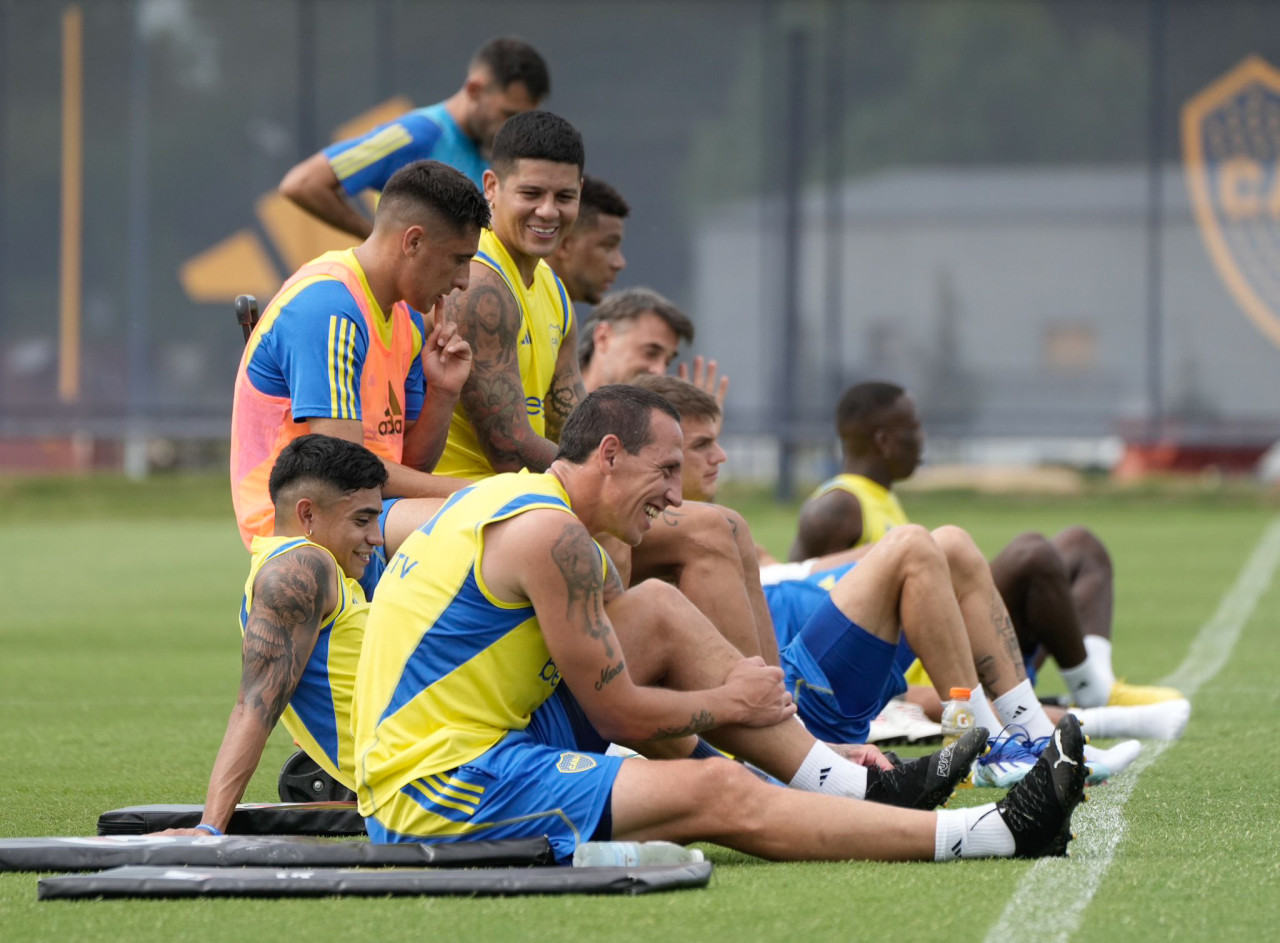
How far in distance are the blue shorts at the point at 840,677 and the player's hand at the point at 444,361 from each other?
1510 mm

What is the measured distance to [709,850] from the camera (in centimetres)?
492

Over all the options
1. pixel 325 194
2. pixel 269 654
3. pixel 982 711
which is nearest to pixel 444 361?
pixel 269 654

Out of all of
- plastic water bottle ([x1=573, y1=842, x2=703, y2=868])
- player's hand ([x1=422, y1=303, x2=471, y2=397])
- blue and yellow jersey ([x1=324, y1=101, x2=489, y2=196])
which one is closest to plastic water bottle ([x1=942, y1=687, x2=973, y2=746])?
plastic water bottle ([x1=573, y1=842, x2=703, y2=868])

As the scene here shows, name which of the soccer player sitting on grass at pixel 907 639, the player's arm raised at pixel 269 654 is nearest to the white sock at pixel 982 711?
the soccer player sitting on grass at pixel 907 639

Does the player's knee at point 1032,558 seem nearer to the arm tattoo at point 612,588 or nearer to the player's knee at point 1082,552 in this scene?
the player's knee at point 1082,552

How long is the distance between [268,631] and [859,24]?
22189 mm

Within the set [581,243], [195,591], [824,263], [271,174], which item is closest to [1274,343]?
[824,263]

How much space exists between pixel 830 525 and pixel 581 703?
321 centimetres

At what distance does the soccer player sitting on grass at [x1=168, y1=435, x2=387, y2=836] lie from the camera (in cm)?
511

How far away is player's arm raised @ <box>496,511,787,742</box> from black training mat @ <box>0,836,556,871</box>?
1.28 feet

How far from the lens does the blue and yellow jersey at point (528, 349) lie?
649cm

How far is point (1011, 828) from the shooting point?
4.51 metres

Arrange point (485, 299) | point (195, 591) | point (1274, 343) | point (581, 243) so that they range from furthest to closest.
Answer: point (1274, 343) → point (195, 591) → point (581, 243) → point (485, 299)

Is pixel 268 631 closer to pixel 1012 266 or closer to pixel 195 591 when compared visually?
pixel 195 591
